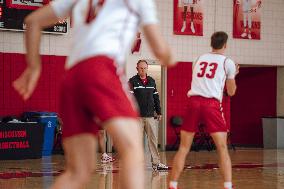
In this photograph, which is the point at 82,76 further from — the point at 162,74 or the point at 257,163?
the point at 162,74

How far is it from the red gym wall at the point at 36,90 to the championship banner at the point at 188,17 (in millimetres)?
3992

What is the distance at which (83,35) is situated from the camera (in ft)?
→ 13.8

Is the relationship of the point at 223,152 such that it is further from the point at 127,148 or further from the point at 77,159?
the point at 127,148

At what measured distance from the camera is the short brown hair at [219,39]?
8.28 meters

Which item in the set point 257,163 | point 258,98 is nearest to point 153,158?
point 257,163

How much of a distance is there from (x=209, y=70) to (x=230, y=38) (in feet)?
44.5

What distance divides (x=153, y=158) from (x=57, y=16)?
29.3ft

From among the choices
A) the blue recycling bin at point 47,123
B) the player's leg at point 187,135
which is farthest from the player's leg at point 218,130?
the blue recycling bin at point 47,123

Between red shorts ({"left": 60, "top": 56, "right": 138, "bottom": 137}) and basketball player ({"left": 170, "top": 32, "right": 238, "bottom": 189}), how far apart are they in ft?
13.8

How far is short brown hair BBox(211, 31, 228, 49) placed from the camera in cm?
828

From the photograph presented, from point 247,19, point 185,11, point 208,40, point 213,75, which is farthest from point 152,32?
point 247,19

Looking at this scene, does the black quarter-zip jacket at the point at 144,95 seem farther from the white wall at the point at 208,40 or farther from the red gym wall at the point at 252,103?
the red gym wall at the point at 252,103

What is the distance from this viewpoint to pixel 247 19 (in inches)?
860

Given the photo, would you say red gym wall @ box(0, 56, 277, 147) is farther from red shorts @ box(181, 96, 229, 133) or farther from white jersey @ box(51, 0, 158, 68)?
white jersey @ box(51, 0, 158, 68)
